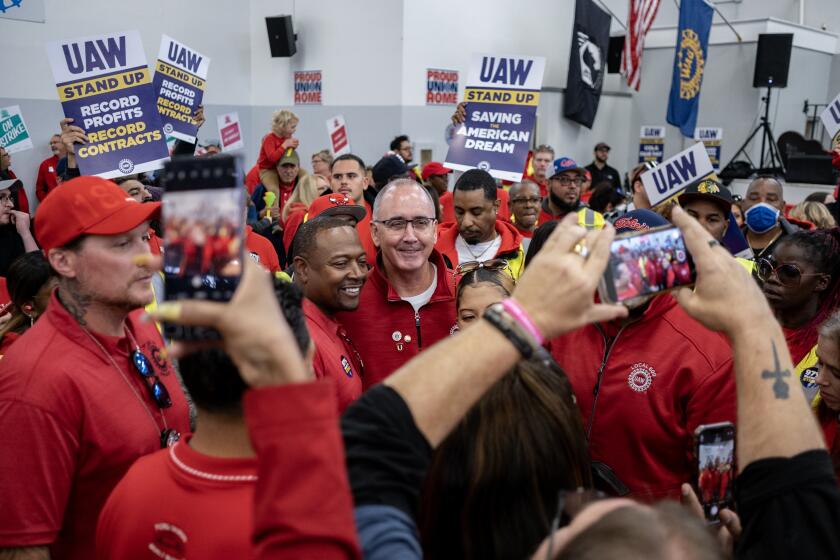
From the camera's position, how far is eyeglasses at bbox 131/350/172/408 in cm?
247

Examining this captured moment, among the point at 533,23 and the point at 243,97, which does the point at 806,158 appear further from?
the point at 243,97

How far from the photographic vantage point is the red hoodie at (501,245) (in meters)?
5.18

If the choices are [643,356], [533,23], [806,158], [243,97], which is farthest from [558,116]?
[643,356]

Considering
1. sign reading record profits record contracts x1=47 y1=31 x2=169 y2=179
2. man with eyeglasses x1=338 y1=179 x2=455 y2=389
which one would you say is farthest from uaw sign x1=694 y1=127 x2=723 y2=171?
sign reading record profits record contracts x1=47 y1=31 x2=169 y2=179

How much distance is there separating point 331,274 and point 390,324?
1.41 feet

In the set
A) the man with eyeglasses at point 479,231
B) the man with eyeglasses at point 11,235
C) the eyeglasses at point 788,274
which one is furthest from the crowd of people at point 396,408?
the man with eyeglasses at point 11,235

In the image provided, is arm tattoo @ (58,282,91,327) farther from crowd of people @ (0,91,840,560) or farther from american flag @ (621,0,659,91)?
american flag @ (621,0,659,91)

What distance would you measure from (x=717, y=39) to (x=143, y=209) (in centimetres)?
1850

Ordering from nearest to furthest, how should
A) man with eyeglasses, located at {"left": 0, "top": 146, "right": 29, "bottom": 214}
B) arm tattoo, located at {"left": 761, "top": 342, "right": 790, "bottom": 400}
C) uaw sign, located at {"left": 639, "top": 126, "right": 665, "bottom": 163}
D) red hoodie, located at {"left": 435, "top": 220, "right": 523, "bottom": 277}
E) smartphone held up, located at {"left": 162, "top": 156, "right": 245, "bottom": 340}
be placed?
smartphone held up, located at {"left": 162, "top": 156, "right": 245, "bottom": 340} < arm tattoo, located at {"left": 761, "top": 342, "right": 790, "bottom": 400} < red hoodie, located at {"left": 435, "top": 220, "right": 523, "bottom": 277} < man with eyeglasses, located at {"left": 0, "top": 146, "right": 29, "bottom": 214} < uaw sign, located at {"left": 639, "top": 126, "right": 665, "bottom": 163}

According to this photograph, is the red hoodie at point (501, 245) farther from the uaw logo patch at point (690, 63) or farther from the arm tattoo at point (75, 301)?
the uaw logo patch at point (690, 63)

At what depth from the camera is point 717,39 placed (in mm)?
18141

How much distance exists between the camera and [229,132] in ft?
38.3

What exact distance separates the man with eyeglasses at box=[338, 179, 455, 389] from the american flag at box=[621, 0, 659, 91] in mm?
13983

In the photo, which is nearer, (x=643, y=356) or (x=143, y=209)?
(x=143, y=209)
